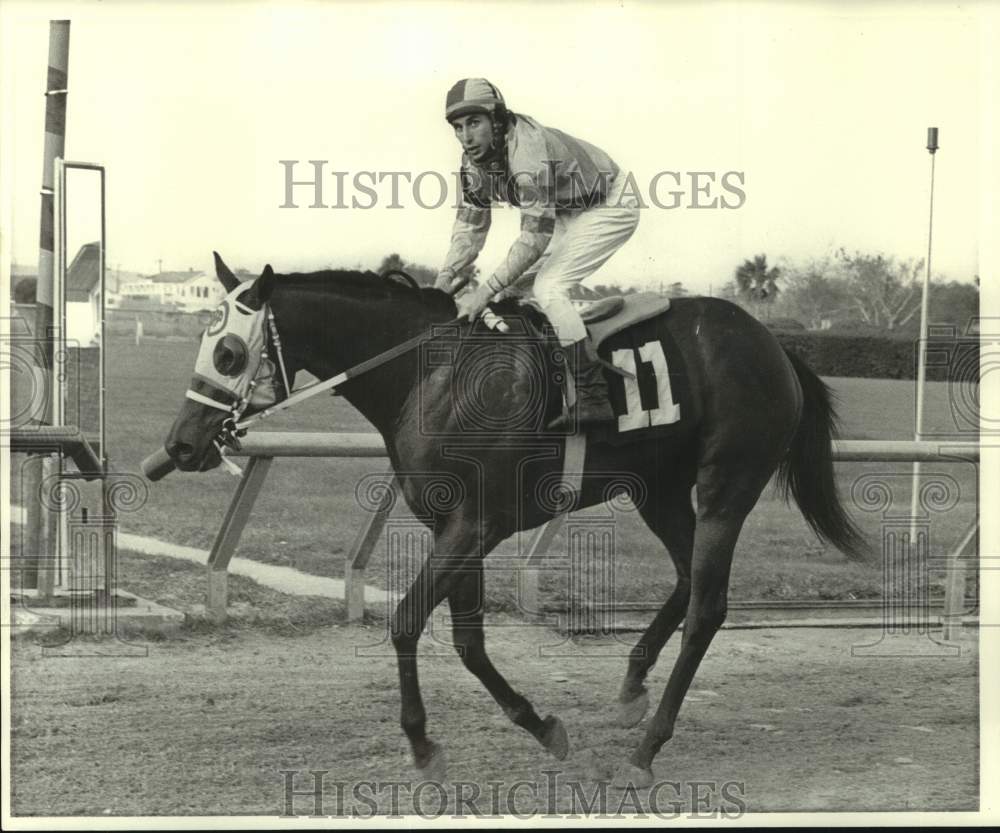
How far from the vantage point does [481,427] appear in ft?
17.6

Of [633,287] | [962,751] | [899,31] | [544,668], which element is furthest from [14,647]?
[899,31]

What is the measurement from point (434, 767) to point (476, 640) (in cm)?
51

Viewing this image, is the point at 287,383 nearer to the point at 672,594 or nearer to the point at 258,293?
the point at 258,293

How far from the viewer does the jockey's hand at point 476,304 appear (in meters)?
5.39

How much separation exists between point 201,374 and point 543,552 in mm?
2541

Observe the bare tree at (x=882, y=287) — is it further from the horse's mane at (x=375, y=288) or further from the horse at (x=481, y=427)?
the horse's mane at (x=375, y=288)

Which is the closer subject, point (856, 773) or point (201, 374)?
point (201, 374)

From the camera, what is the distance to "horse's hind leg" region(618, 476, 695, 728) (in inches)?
235

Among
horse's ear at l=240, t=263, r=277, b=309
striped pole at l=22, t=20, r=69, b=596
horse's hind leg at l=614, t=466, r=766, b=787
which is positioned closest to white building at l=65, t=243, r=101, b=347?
striped pole at l=22, t=20, r=69, b=596

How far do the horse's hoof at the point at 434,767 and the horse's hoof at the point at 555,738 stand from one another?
409 mm

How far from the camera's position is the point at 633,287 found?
21.5 ft

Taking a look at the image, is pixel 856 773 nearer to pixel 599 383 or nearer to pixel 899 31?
pixel 599 383

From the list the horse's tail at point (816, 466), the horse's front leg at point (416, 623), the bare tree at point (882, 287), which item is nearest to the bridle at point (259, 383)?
the horse's front leg at point (416, 623)

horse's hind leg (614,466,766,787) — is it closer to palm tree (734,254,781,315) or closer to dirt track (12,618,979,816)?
dirt track (12,618,979,816)
